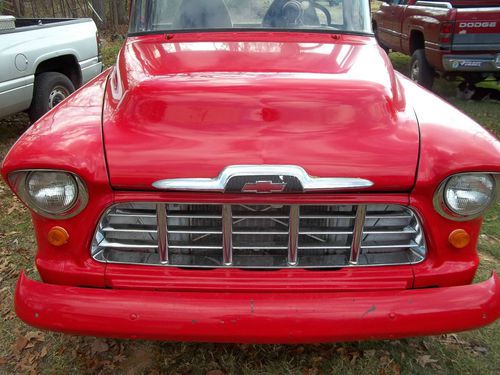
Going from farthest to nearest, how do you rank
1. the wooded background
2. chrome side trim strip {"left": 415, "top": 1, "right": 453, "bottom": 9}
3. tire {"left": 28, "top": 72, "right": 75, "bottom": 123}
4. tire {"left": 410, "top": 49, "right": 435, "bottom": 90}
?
1. the wooded background
2. tire {"left": 410, "top": 49, "right": 435, "bottom": 90}
3. chrome side trim strip {"left": 415, "top": 1, "right": 453, "bottom": 9}
4. tire {"left": 28, "top": 72, "right": 75, "bottom": 123}

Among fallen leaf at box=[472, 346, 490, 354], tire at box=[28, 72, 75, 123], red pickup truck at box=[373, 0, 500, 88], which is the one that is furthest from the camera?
red pickup truck at box=[373, 0, 500, 88]

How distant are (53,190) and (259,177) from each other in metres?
0.87

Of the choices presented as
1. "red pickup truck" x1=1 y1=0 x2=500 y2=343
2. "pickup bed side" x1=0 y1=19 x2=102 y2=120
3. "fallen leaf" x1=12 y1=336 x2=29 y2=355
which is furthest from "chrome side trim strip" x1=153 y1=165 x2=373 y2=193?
"pickup bed side" x1=0 y1=19 x2=102 y2=120

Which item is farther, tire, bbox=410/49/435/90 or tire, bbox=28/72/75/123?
tire, bbox=410/49/435/90

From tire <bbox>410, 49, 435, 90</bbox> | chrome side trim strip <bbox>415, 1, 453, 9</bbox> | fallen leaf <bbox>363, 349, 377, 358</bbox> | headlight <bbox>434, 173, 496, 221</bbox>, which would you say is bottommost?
fallen leaf <bbox>363, 349, 377, 358</bbox>

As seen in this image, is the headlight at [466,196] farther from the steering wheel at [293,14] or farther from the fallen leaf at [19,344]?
the fallen leaf at [19,344]

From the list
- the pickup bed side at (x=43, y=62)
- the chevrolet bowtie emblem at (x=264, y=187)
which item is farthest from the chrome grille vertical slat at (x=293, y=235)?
the pickup bed side at (x=43, y=62)

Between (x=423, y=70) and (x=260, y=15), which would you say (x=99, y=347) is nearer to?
(x=260, y=15)

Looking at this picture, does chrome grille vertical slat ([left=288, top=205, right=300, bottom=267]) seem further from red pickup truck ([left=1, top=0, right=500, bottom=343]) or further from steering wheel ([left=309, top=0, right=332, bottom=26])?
steering wheel ([left=309, top=0, right=332, bottom=26])

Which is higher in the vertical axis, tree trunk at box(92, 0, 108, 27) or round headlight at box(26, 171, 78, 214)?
round headlight at box(26, 171, 78, 214)

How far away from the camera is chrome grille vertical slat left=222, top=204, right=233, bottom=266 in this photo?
205cm

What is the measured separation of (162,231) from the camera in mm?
2105

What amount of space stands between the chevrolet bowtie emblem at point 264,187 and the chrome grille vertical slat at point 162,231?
361 mm

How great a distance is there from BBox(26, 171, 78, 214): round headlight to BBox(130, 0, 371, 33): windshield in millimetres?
1488
